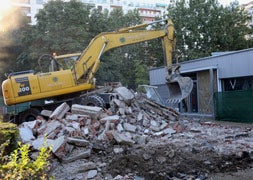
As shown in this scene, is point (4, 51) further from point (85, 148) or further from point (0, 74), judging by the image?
point (85, 148)

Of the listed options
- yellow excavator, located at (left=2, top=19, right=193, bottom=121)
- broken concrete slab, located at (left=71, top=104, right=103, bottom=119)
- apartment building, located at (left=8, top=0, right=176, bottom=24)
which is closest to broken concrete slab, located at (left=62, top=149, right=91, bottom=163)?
broken concrete slab, located at (left=71, top=104, right=103, bottom=119)

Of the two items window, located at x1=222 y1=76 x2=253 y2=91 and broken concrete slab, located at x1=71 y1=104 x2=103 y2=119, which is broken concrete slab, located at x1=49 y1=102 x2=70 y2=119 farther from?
window, located at x1=222 y1=76 x2=253 y2=91

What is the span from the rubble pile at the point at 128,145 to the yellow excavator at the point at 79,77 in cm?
151

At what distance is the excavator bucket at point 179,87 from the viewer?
13.0 meters

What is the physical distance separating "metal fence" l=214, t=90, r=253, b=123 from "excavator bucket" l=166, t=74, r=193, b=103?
3.15 meters

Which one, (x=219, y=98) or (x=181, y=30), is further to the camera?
(x=181, y=30)

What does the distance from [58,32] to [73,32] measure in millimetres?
1411

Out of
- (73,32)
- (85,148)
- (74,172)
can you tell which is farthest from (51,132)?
(73,32)

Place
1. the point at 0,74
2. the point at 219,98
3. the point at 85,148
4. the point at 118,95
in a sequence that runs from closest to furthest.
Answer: the point at 85,148, the point at 118,95, the point at 219,98, the point at 0,74

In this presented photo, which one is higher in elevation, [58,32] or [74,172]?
[58,32]

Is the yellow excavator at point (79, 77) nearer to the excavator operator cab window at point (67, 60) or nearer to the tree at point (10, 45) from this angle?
the excavator operator cab window at point (67, 60)

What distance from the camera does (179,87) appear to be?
526 inches

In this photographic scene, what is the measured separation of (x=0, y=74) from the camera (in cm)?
3503

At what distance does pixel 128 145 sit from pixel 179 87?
5524 millimetres
